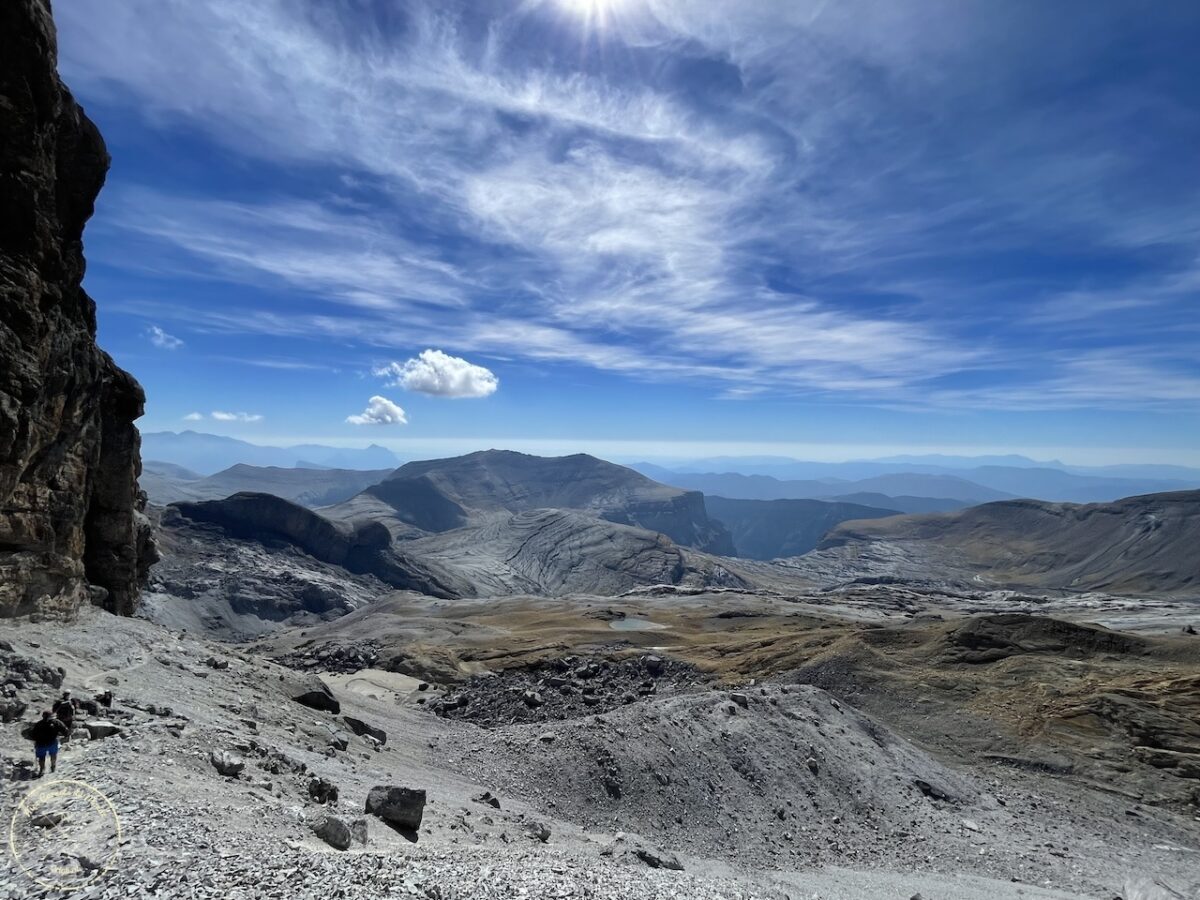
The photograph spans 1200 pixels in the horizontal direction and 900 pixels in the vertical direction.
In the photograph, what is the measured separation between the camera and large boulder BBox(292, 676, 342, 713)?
24625 millimetres

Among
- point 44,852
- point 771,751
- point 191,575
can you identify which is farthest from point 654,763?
point 191,575

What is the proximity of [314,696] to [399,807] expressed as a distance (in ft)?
41.9

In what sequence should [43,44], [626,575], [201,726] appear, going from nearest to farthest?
[201,726] < [43,44] < [626,575]

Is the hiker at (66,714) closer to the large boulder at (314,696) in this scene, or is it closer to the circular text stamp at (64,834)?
the circular text stamp at (64,834)

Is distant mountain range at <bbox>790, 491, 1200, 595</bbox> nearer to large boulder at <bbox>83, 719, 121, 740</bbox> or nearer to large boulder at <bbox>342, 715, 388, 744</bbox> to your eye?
large boulder at <bbox>342, 715, 388, 744</bbox>

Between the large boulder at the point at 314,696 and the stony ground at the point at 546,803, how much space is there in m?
0.54

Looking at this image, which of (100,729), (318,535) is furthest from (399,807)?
(318,535)

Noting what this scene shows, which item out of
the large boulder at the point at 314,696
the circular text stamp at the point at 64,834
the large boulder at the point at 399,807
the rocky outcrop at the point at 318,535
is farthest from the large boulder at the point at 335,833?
the rocky outcrop at the point at 318,535

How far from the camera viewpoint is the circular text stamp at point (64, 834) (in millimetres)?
8117

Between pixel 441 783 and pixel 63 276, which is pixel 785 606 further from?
pixel 63 276

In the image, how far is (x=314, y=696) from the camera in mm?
24891

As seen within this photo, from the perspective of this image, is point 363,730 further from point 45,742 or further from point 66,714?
point 45,742

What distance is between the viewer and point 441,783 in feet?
68.9

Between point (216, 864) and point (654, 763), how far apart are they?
1702 cm
